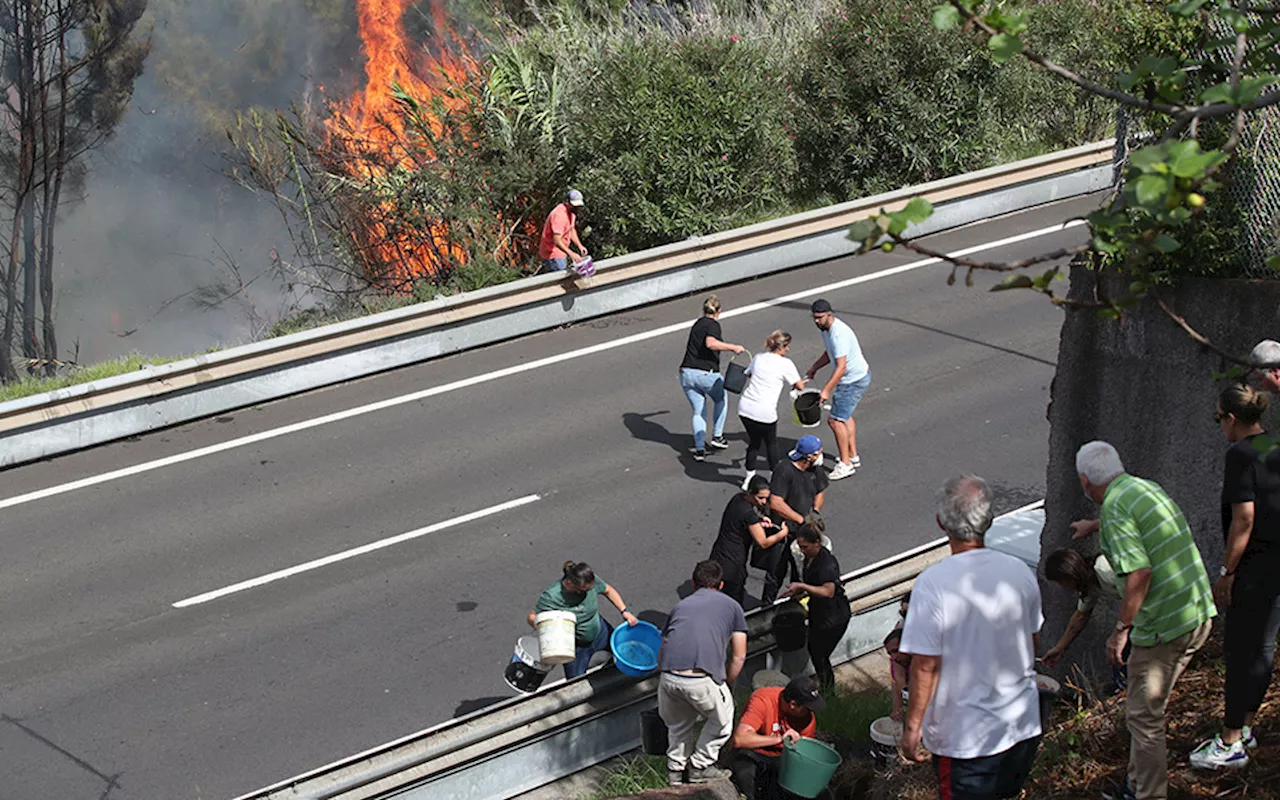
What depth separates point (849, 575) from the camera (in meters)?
10.1

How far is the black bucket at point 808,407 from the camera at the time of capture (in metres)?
12.6

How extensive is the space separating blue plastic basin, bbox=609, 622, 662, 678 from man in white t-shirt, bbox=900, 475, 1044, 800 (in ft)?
12.1

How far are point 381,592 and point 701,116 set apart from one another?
10.2 metres

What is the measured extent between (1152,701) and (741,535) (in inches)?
179

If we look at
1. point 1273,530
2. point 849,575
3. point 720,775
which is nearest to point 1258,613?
point 1273,530

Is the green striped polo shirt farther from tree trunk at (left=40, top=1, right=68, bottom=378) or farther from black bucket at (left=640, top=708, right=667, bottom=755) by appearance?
tree trunk at (left=40, top=1, right=68, bottom=378)

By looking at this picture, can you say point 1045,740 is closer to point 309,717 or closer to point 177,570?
point 309,717

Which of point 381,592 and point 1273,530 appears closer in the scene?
point 1273,530

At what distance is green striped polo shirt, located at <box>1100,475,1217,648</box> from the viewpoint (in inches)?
218

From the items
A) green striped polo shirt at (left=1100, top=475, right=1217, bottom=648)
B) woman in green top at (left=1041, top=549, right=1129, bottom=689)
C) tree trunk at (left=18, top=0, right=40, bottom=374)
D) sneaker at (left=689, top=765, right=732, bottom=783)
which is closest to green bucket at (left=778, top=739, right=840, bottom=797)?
sneaker at (left=689, top=765, right=732, bottom=783)

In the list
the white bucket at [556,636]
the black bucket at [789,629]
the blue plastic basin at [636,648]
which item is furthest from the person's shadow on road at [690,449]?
the white bucket at [556,636]

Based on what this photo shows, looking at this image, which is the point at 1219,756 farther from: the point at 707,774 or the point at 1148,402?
the point at 707,774

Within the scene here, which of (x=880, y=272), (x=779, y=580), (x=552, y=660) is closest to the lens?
(x=552, y=660)

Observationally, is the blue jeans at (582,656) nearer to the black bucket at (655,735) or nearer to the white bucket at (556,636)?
the white bucket at (556,636)
